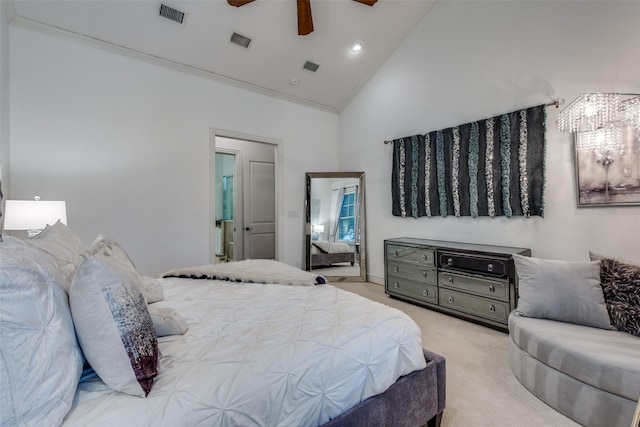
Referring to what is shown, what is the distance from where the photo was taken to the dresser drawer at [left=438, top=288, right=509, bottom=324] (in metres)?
2.70

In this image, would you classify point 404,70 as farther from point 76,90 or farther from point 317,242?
point 76,90

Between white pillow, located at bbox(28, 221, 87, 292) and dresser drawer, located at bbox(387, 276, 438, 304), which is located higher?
white pillow, located at bbox(28, 221, 87, 292)

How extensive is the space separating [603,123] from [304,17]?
9.47ft

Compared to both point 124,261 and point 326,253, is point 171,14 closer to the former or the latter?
point 124,261

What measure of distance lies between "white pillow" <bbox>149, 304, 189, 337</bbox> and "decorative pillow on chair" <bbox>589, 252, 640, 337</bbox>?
8.63ft

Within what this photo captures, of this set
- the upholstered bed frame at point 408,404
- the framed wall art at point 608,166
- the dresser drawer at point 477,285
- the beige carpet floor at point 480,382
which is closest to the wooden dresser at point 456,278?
the dresser drawer at point 477,285

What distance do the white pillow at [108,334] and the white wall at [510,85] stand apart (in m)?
3.44

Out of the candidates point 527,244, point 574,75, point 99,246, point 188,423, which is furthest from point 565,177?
point 99,246

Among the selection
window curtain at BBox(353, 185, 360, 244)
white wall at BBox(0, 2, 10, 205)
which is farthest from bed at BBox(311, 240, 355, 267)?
white wall at BBox(0, 2, 10, 205)

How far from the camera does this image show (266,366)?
104 centimetres

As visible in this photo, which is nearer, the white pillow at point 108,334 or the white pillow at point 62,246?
the white pillow at point 108,334

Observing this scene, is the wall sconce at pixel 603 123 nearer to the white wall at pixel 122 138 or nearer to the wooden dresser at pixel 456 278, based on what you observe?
the wooden dresser at pixel 456 278

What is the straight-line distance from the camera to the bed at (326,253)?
15.4 ft

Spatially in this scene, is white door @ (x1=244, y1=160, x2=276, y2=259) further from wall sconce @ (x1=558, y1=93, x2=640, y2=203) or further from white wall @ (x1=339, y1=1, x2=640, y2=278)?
wall sconce @ (x1=558, y1=93, x2=640, y2=203)
